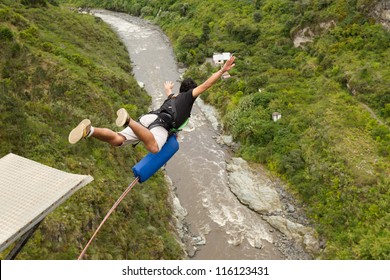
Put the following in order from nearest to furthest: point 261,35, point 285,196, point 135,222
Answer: point 135,222 → point 285,196 → point 261,35

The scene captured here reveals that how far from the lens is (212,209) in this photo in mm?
19016

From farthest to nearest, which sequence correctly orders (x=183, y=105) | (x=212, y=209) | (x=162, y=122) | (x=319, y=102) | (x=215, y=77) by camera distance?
(x=319, y=102), (x=212, y=209), (x=183, y=105), (x=162, y=122), (x=215, y=77)

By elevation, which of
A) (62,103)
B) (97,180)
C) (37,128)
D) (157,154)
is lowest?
(97,180)

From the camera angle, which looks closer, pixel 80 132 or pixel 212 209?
pixel 80 132

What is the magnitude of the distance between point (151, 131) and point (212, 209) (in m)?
13.4

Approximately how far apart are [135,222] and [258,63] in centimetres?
2061

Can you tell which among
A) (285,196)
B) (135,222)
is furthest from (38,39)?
(285,196)

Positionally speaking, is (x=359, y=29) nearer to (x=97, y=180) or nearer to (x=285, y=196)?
(x=285, y=196)

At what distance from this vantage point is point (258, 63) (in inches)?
1192

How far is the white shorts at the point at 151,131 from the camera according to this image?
605 cm

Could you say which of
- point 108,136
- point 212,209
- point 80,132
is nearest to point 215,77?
point 108,136

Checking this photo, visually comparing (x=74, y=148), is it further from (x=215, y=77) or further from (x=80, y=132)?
(x=80, y=132)

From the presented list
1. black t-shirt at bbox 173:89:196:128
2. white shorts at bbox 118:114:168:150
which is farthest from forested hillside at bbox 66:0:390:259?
white shorts at bbox 118:114:168:150

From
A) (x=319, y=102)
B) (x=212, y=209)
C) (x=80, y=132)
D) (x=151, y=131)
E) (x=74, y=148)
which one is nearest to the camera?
(x=80, y=132)
